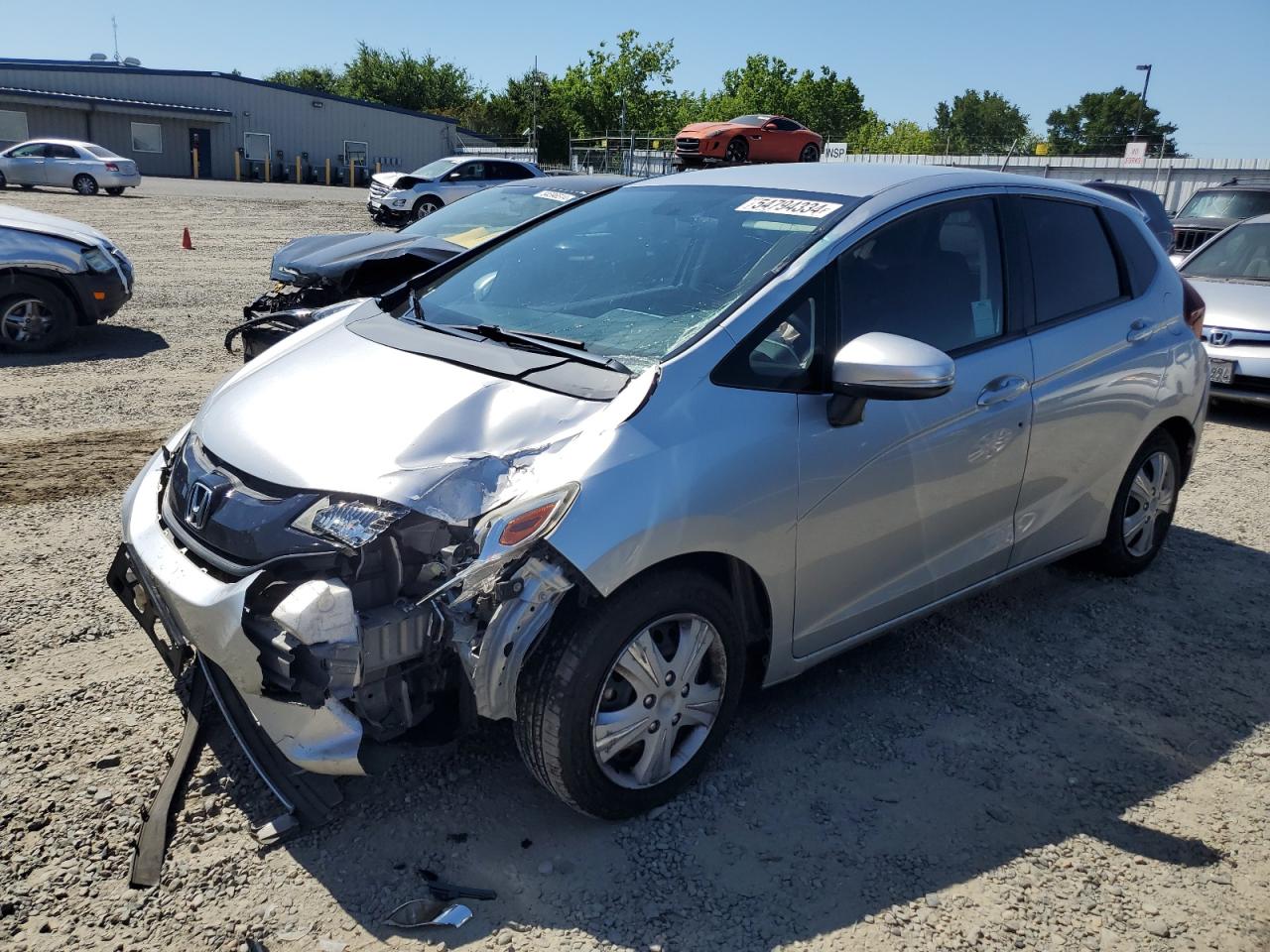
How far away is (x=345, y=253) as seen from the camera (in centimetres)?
873

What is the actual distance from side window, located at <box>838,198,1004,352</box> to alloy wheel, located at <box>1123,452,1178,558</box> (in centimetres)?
150

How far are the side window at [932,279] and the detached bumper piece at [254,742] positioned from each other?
214 cm

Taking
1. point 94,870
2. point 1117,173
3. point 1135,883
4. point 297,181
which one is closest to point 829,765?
point 1135,883

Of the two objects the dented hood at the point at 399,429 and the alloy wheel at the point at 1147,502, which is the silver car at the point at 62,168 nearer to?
the dented hood at the point at 399,429

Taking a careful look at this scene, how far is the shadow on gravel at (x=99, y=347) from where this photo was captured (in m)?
9.04

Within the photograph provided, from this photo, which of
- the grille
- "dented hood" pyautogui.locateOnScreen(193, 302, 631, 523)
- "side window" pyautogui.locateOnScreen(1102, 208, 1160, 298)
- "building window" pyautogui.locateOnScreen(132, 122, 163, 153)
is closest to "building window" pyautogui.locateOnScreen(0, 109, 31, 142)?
"building window" pyautogui.locateOnScreen(132, 122, 163, 153)

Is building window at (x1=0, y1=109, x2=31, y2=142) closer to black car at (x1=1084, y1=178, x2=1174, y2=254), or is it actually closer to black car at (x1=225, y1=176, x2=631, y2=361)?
black car at (x1=225, y1=176, x2=631, y2=361)

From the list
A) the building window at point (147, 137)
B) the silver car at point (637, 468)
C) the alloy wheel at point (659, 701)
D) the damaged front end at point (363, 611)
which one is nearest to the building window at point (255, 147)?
the building window at point (147, 137)

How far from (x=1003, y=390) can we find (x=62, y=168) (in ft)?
108

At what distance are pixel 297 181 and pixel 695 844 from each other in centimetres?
4978

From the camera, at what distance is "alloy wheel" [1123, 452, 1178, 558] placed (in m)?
4.74

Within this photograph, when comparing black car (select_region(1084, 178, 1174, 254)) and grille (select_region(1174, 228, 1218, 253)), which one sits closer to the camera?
black car (select_region(1084, 178, 1174, 254))

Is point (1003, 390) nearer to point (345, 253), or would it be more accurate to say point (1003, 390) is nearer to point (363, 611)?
point (363, 611)

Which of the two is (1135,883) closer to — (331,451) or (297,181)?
(331,451)
